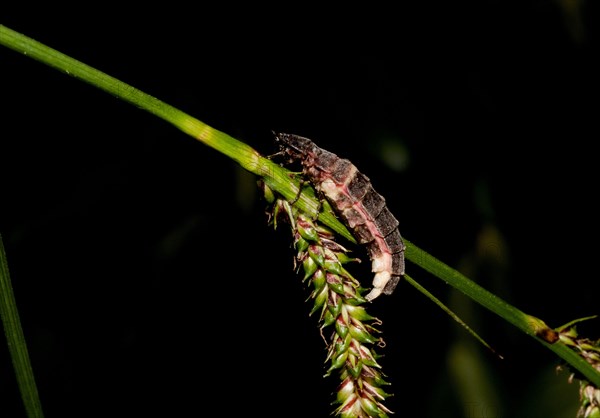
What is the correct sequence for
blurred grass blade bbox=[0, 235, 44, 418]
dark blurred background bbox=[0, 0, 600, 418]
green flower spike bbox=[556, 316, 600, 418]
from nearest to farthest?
1. blurred grass blade bbox=[0, 235, 44, 418]
2. green flower spike bbox=[556, 316, 600, 418]
3. dark blurred background bbox=[0, 0, 600, 418]

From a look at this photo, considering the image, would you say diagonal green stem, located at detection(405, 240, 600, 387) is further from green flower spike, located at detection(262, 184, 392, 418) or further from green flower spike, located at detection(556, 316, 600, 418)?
green flower spike, located at detection(262, 184, 392, 418)

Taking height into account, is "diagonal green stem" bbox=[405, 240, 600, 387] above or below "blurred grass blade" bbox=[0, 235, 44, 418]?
above

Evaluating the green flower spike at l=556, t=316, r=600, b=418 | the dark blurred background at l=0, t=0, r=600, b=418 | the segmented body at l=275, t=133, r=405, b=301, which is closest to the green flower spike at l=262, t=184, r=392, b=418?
the segmented body at l=275, t=133, r=405, b=301

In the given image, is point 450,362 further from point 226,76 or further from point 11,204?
point 11,204

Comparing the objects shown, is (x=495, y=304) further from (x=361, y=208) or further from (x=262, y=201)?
(x=262, y=201)

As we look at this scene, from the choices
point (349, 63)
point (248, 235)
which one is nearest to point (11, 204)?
point (248, 235)

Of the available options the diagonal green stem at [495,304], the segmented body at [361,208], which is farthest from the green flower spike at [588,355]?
the segmented body at [361,208]
